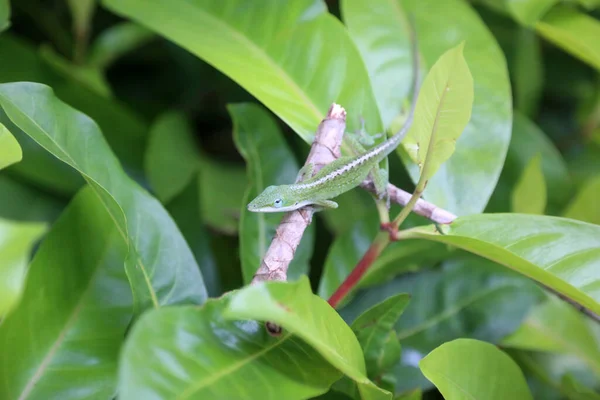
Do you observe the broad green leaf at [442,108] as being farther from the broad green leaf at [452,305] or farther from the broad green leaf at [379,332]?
the broad green leaf at [452,305]

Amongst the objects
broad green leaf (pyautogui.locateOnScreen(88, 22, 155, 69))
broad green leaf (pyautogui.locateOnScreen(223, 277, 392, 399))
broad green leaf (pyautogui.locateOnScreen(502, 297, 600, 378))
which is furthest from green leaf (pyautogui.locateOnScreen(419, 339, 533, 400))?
broad green leaf (pyautogui.locateOnScreen(88, 22, 155, 69))

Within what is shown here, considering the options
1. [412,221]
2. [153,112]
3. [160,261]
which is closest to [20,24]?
[153,112]

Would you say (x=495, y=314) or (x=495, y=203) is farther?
(x=495, y=203)

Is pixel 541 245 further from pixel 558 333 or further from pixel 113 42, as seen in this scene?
pixel 113 42

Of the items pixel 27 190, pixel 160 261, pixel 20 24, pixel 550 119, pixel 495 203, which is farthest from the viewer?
pixel 550 119

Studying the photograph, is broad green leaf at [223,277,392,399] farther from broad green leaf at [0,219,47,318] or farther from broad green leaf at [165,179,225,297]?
broad green leaf at [165,179,225,297]

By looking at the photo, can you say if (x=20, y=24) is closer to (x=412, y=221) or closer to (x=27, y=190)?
(x=27, y=190)
